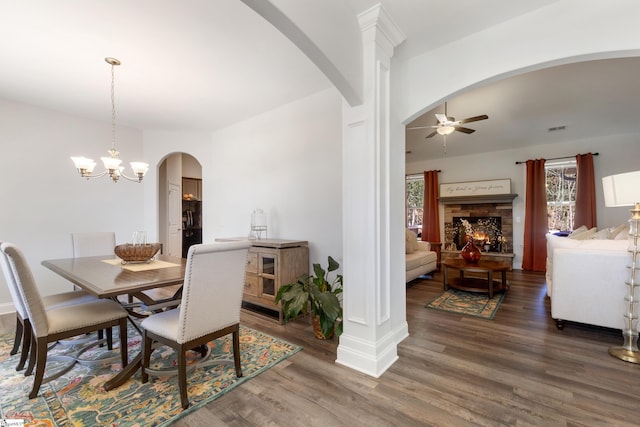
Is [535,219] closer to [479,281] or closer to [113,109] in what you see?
[479,281]

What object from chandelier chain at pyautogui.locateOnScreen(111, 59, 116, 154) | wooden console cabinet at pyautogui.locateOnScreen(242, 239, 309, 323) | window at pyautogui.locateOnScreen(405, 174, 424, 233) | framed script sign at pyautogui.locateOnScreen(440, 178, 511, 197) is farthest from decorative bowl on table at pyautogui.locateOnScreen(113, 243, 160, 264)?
window at pyautogui.locateOnScreen(405, 174, 424, 233)

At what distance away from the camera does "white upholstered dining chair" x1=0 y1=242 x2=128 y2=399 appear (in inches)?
67.3

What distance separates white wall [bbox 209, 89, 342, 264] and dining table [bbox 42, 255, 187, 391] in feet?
5.02

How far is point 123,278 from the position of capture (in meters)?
1.97

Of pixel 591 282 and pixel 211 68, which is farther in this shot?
pixel 211 68

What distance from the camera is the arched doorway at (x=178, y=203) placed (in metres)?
6.00

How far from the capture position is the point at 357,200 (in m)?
2.26

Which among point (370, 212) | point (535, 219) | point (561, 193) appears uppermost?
point (561, 193)

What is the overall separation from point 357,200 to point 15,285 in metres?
2.44

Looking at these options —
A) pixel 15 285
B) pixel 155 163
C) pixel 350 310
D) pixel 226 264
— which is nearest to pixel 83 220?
pixel 155 163

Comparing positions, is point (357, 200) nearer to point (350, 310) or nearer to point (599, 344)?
point (350, 310)

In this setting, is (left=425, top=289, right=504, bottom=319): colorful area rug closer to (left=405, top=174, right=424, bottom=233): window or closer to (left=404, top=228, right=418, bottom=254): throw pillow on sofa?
(left=404, top=228, right=418, bottom=254): throw pillow on sofa

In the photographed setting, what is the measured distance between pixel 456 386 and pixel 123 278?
7.83 feet

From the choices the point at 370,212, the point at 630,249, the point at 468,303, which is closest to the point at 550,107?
the point at 630,249
